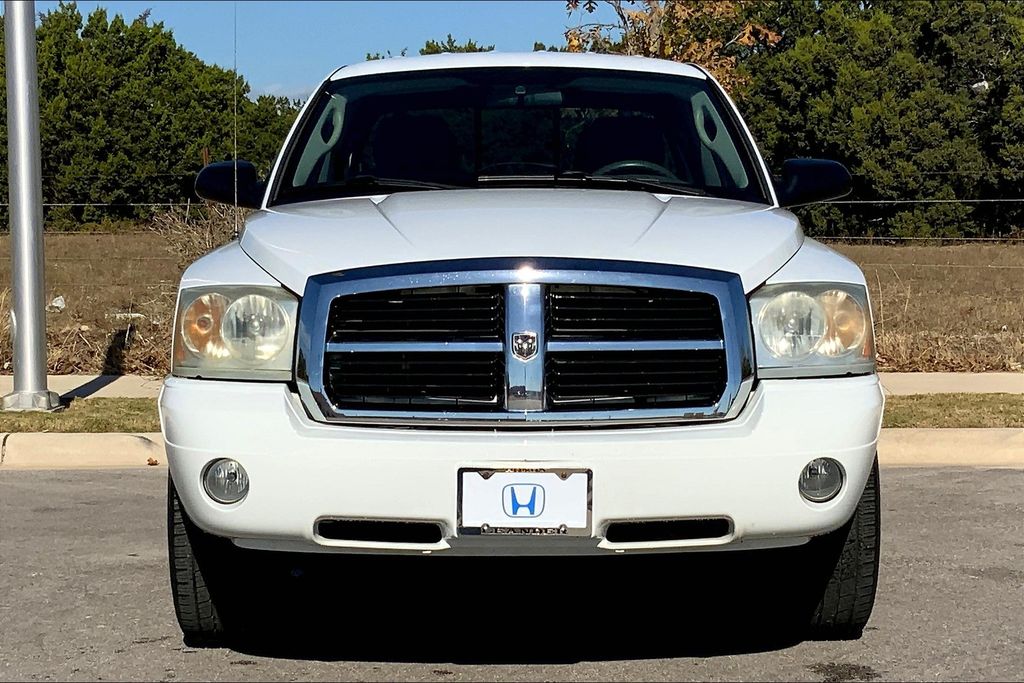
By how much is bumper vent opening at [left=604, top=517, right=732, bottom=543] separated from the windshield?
147 centimetres

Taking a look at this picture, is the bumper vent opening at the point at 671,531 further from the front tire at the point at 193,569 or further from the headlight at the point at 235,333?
the front tire at the point at 193,569

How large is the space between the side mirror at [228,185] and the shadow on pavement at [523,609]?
1.31 metres

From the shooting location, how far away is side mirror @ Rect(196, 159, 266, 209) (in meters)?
5.47

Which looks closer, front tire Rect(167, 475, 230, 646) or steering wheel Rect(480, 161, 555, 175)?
front tire Rect(167, 475, 230, 646)

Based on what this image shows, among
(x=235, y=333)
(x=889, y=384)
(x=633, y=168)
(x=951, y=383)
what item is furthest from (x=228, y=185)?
(x=951, y=383)

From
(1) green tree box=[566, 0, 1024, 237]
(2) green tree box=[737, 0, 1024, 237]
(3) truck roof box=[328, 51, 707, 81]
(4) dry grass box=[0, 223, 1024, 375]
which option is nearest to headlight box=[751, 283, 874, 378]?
(3) truck roof box=[328, 51, 707, 81]

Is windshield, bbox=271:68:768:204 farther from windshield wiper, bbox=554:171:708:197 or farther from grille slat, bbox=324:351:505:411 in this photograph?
grille slat, bbox=324:351:505:411

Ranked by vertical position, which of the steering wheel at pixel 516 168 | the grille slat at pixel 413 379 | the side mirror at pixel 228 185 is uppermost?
the steering wheel at pixel 516 168

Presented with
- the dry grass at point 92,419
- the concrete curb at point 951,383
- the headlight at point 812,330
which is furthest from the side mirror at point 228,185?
the concrete curb at point 951,383

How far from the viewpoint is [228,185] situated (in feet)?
18.2

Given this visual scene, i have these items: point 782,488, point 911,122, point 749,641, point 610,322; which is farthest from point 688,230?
point 911,122

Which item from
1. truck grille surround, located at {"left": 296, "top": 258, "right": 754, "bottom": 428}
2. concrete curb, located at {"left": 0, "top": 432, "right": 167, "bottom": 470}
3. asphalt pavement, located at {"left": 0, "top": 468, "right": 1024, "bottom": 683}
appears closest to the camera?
truck grille surround, located at {"left": 296, "top": 258, "right": 754, "bottom": 428}

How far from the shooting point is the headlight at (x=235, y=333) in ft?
13.3

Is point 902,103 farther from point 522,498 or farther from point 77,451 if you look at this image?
point 522,498
